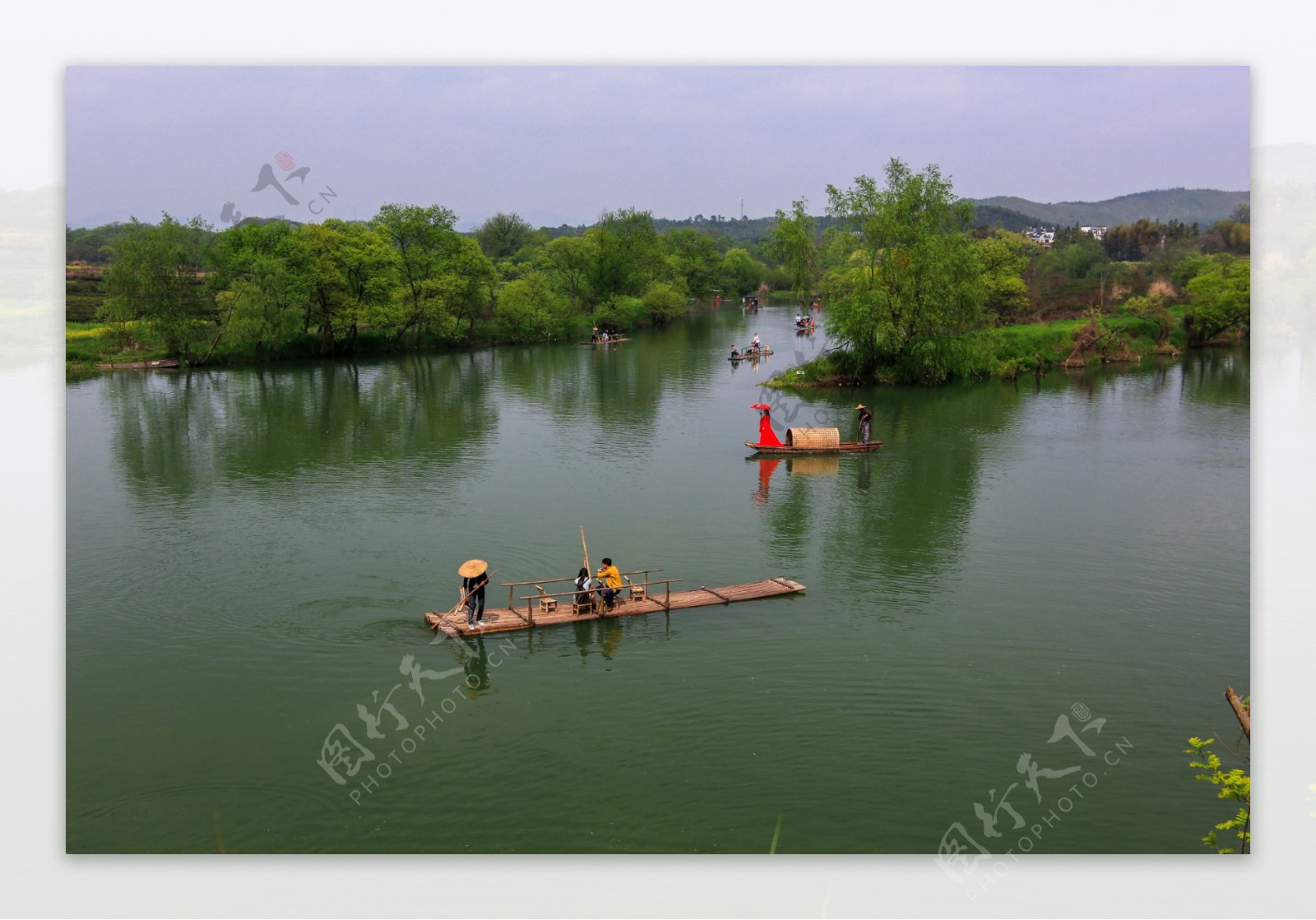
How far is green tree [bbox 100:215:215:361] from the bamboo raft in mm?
41658

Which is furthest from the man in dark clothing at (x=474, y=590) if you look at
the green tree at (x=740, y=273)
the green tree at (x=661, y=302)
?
the green tree at (x=740, y=273)

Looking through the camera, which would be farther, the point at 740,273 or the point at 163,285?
the point at 740,273

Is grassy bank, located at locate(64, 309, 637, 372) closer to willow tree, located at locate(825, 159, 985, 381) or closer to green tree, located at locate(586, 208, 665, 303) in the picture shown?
green tree, located at locate(586, 208, 665, 303)

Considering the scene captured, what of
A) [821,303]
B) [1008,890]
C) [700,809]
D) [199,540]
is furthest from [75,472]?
[821,303]

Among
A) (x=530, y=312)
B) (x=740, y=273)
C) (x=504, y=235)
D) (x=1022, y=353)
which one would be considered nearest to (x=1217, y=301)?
(x=1022, y=353)

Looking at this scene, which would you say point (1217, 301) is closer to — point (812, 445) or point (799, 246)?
point (799, 246)

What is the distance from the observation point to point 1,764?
44.6 feet

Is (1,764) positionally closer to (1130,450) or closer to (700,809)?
(700,809)

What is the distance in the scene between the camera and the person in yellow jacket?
19031 mm

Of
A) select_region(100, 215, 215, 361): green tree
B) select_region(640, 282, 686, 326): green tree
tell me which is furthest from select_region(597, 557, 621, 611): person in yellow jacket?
select_region(640, 282, 686, 326): green tree

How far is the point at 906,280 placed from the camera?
47.3 m

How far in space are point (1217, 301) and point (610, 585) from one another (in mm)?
50169

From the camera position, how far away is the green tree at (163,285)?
5303 centimetres

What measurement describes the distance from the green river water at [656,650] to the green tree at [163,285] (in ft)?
72.2
